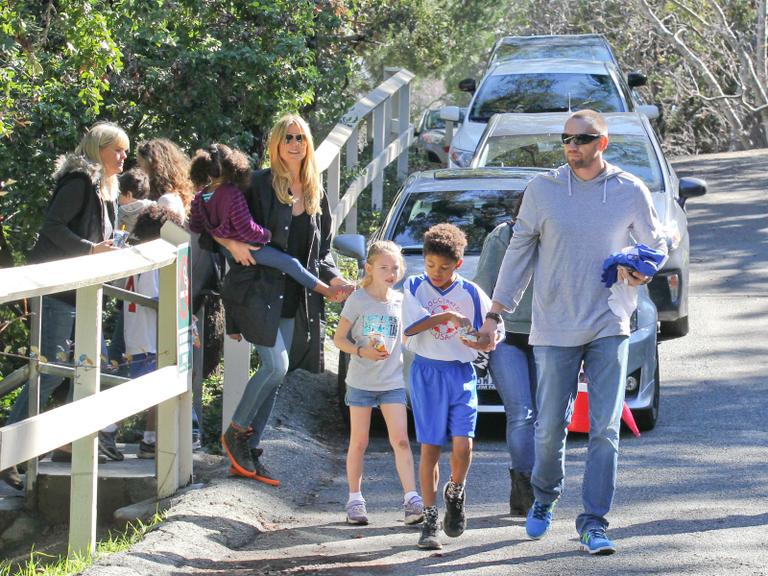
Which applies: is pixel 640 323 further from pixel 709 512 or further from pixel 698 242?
pixel 698 242

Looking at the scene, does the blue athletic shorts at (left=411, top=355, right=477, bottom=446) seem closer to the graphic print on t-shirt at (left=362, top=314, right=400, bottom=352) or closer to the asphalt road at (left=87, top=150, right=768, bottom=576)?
the graphic print on t-shirt at (left=362, top=314, right=400, bottom=352)

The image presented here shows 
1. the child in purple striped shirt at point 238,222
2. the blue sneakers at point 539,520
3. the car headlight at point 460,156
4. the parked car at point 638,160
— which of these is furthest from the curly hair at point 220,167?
the car headlight at point 460,156

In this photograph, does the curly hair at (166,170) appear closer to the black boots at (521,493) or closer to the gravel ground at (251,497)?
the gravel ground at (251,497)

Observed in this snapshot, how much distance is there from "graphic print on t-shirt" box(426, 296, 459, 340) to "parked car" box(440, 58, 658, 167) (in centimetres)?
872

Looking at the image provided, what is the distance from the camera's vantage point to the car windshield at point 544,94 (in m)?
15.6

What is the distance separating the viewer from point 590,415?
600cm

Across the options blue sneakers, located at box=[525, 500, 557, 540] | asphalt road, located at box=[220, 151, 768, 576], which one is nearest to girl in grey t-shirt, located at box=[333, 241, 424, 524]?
asphalt road, located at box=[220, 151, 768, 576]

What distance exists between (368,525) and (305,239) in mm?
1507

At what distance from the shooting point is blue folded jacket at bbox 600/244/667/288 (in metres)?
5.70

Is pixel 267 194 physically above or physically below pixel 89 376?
above

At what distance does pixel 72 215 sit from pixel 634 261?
3.19 m

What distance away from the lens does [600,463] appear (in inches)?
231

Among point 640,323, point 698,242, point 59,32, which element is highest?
point 59,32

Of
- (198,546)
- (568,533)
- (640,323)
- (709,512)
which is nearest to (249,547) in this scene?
(198,546)
